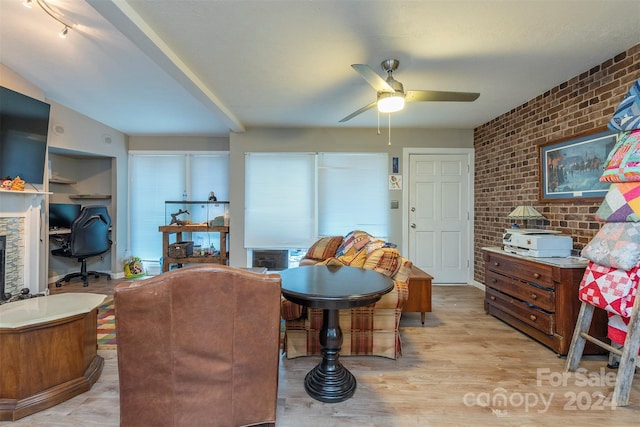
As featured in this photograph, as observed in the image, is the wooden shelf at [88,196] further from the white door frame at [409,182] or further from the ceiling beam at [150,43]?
the white door frame at [409,182]

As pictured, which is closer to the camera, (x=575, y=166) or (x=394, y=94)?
(x=394, y=94)

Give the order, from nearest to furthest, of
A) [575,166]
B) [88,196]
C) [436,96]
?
[436,96], [575,166], [88,196]

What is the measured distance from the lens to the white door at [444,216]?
443 centimetres

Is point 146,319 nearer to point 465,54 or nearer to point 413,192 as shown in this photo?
point 465,54

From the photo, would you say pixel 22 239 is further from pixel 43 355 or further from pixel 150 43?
pixel 150 43

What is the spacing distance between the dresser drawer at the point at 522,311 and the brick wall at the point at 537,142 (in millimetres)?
780

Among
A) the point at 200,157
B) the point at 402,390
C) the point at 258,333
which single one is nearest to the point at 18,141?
the point at 200,157

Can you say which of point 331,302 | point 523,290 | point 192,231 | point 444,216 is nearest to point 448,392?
point 331,302

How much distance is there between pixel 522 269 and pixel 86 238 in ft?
18.4

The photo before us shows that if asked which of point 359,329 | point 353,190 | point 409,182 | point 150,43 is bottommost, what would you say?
point 359,329

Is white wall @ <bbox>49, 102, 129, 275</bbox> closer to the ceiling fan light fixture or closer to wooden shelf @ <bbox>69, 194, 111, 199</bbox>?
wooden shelf @ <bbox>69, 194, 111, 199</bbox>

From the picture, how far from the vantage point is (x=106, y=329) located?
2.75 metres

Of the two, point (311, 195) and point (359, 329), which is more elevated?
point (311, 195)

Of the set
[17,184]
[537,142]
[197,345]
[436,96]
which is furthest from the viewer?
[537,142]
